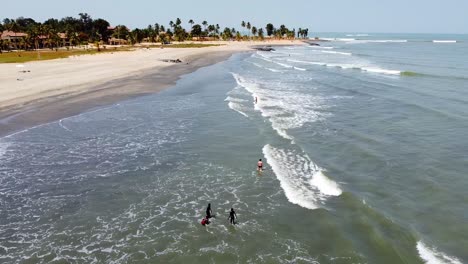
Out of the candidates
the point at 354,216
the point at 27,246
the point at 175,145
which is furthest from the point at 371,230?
the point at 175,145

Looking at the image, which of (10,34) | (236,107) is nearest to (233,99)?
(236,107)

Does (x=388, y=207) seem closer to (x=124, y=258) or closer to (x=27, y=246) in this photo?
(x=124, y=258)

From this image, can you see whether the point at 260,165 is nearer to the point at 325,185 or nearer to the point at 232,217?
the point at 325,185

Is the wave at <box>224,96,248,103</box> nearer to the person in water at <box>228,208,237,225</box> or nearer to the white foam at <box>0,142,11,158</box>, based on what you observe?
the white foam at <box>0,142,11,158</box>

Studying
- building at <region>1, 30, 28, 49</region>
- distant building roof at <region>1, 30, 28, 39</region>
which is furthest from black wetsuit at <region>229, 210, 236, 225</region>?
distant building roof at <region>1, 30, 28, 39</region>

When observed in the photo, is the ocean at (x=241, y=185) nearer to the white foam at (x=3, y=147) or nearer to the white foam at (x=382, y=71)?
the white foam at (x=3, y=147)

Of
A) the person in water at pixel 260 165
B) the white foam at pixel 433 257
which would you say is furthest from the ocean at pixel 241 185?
the person in water at pixel 260 165
